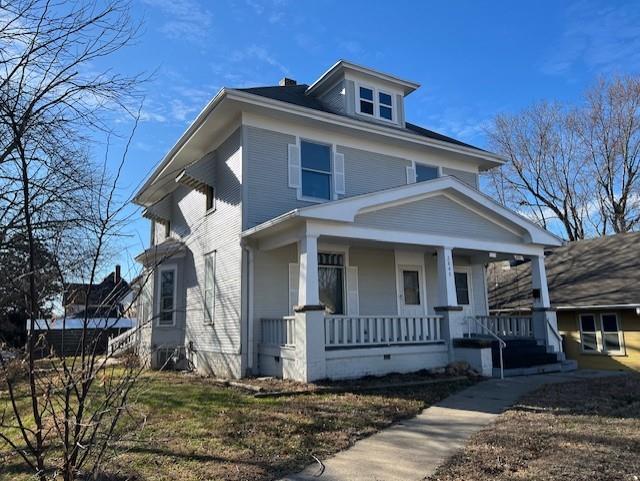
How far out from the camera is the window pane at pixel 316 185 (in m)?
13.0

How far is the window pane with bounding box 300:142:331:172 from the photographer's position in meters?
13.0

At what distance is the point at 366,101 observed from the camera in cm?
1501

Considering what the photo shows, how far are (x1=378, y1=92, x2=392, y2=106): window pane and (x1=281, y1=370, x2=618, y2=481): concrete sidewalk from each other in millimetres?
9243

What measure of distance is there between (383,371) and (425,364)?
1225mm

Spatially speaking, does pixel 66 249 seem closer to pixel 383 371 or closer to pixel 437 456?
pixel 437 456

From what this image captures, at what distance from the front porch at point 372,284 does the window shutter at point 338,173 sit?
1538 mm

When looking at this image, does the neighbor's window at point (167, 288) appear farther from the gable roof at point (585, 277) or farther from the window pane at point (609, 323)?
the window pane at point (609, 323)

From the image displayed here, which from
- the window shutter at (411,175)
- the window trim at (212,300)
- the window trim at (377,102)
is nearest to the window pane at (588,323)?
the window shutter at (411,175)

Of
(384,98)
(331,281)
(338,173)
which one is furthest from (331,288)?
(384,98)

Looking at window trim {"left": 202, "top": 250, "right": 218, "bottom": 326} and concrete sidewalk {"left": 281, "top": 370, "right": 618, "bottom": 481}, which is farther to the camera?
window trim {"left": 202, "top": 250, "right": 218, "bottom": 326}

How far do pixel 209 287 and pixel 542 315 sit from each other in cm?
918

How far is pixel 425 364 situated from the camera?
456 inches

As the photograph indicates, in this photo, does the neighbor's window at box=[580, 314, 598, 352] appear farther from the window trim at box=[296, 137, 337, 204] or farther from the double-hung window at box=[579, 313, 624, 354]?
the window trim at box=[296, 137, 337, 204]

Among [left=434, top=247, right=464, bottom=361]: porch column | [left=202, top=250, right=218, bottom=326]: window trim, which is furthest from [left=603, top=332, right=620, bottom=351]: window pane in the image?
[left=202, top=250, right=218, bottom=326]: window trim
